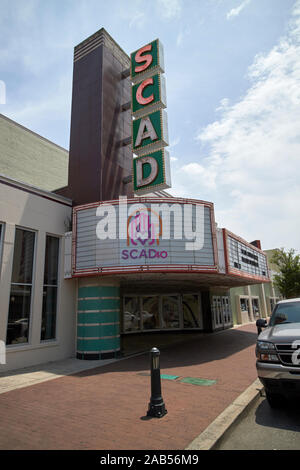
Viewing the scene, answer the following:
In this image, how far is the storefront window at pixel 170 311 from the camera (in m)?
21.7

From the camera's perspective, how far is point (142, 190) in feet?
45.9

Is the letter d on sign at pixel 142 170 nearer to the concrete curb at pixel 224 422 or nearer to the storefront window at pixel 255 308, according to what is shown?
the concrete curb at pixel 224 422

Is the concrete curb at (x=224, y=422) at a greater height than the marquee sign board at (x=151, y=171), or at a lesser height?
lesser

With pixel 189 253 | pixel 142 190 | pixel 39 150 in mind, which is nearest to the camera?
pixel 189 253

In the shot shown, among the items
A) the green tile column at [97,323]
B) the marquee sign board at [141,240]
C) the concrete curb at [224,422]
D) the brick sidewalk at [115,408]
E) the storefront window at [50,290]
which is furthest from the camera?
the storefront window at [50,290]

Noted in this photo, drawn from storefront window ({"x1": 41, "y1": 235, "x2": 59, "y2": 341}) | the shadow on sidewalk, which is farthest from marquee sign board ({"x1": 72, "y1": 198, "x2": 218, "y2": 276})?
the shadow on sidewalk

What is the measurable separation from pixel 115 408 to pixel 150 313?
1556cm

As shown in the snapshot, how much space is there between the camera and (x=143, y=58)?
1547 cm

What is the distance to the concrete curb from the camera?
13.5 ft

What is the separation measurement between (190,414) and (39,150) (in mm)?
19123

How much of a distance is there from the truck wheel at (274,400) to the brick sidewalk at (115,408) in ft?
2.72

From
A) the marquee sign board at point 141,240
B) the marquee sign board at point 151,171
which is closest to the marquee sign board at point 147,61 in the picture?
the marquee sign board at point 151,171
